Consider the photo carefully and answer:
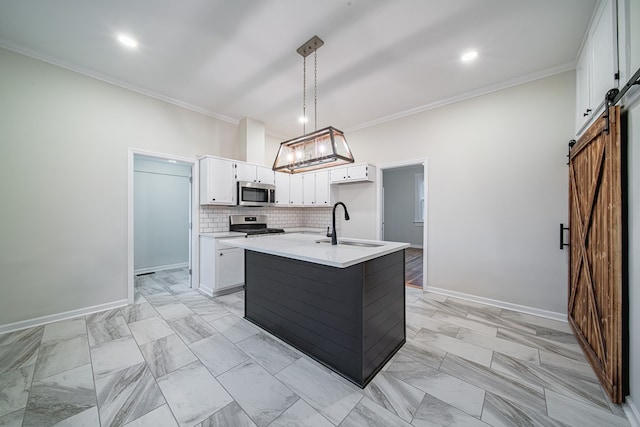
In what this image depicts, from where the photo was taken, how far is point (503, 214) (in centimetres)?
321

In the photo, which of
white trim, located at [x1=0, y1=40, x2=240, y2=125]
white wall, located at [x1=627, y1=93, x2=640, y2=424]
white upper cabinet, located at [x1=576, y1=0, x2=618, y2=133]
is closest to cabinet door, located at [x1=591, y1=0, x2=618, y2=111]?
white upper cabinet, located at [x1=576, y1=0, x2=618, y2=133]

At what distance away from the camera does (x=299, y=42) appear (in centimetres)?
248

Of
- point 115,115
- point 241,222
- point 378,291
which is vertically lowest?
point 378,291

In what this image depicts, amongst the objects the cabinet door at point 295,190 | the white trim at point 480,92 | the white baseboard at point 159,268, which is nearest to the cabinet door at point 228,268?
the cabinet door at point 295,190

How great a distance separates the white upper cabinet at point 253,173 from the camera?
4230mm

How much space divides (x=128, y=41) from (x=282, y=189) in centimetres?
307

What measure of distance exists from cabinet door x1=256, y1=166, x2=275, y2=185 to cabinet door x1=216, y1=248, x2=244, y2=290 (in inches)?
56.1

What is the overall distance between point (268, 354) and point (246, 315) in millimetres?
836

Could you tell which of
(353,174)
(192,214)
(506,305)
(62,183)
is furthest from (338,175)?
(62,183)

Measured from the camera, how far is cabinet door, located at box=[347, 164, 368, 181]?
437 cm

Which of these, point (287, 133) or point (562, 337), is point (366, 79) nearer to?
point (287, 133)

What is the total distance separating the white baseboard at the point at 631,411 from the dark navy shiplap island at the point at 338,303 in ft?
4.69

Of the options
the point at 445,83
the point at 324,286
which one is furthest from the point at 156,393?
the point at 445,83

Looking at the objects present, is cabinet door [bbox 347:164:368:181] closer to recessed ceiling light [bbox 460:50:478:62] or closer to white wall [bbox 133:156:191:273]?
recessed ceiling light [bbox 460:50:478:62]
